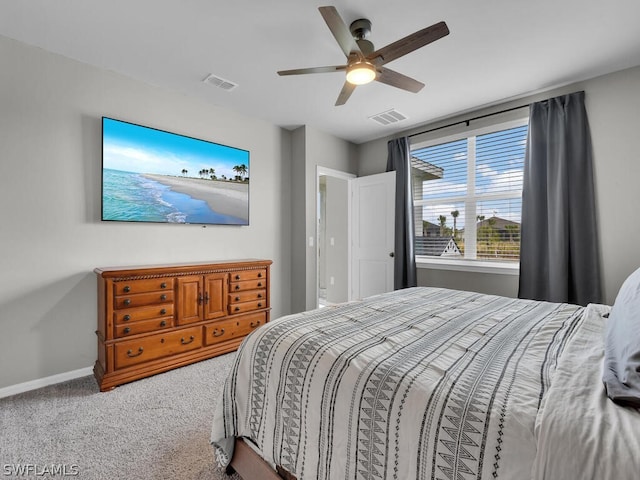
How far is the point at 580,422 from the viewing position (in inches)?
27.3

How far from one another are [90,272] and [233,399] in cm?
200

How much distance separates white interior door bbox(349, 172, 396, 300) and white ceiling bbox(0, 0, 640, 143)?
139 centimetres

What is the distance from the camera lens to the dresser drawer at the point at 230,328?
2902 mm

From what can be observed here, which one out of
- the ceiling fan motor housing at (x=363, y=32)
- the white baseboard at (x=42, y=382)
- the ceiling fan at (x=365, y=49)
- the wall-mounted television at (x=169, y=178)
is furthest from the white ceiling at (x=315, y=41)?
the white baseboard at (x=42, y=382)

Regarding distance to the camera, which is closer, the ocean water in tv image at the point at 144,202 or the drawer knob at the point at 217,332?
the ocean water in tv image at the point at 144,202

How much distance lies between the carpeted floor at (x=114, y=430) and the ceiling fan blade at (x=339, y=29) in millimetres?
2473

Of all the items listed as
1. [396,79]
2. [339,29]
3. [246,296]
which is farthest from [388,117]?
[246,296]

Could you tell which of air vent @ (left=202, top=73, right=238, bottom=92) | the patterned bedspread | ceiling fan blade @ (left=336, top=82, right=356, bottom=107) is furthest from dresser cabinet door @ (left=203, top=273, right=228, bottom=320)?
ceiling fan blade @ (left=336, top=82, right=356, bottom=107)

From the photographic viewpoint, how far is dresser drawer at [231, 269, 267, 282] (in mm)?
3074

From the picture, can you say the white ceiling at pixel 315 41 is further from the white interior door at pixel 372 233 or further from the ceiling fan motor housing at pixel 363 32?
the white interior door at pixel 372 233

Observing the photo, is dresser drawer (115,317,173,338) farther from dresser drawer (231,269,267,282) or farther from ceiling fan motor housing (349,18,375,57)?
ceiling fan motor housing (349,18,375,57)

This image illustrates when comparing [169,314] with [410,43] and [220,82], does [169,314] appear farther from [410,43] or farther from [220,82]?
[410,43]

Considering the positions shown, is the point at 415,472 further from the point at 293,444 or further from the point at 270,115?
the point at 270,115

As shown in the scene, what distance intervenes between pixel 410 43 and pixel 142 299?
2710 mm
